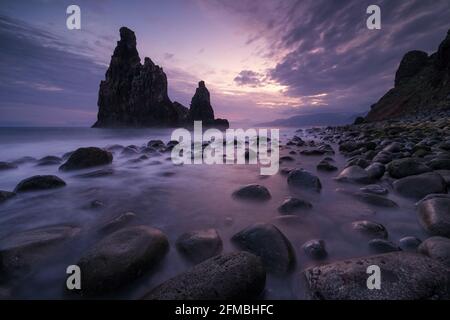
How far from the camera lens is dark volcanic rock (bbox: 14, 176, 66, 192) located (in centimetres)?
469

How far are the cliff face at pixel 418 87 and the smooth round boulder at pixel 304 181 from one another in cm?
2498

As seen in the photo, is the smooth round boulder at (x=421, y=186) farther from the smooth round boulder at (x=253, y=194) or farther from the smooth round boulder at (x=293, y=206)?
the smooth round boulder at (x=253, y=194)

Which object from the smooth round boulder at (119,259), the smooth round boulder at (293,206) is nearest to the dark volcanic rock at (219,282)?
the smooth round boulder at (119,259)

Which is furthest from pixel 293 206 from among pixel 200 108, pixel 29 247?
pixel 200 108

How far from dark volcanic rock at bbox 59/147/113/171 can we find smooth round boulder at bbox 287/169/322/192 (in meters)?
6.02

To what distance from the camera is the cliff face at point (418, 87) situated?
27967 millimetres

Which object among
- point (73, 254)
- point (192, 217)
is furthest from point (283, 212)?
point (73, 254)

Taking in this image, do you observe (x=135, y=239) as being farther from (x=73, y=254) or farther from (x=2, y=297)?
(x=2, y=297)

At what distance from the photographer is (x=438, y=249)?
2047 mm

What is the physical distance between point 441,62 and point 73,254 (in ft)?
138

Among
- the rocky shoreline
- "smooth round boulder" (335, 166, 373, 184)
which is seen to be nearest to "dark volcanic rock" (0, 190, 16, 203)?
the rocky shoreline

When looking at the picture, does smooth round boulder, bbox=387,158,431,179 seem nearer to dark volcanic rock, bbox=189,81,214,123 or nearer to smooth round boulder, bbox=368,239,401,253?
smooth round boulder, bbox=368,239,401,253

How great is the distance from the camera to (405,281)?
1.71 metres
